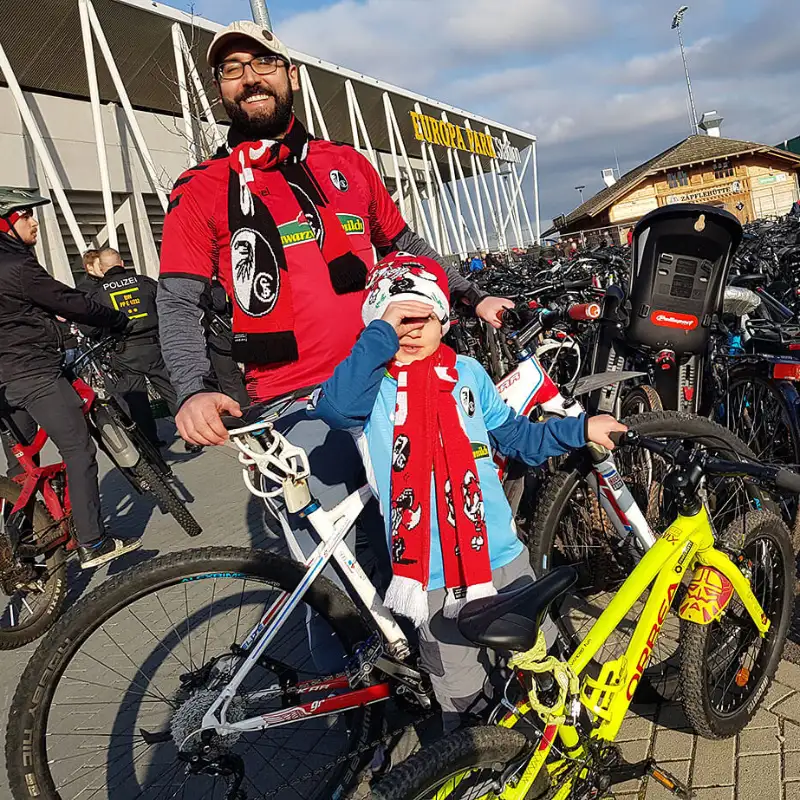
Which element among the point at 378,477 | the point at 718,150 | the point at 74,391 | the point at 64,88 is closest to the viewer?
the point at 378,477

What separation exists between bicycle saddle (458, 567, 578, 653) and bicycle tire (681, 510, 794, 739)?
794mm

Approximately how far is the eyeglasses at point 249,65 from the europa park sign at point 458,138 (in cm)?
2891

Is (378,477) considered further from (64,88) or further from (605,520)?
(64,88)

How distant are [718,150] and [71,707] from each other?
36495 millimetres

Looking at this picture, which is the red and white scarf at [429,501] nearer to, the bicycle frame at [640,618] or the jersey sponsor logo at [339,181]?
the bicycle frame at [640,618]

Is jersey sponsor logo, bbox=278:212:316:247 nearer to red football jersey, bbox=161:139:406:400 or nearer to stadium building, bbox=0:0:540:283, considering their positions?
red football jersey, bbox=161:139:406:400

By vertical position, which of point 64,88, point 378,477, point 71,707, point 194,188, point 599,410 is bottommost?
point 71,707

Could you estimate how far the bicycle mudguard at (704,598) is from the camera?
1910 millimetres

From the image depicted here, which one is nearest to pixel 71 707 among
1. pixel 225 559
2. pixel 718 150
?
pixel 225 559

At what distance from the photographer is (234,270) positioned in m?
2.08

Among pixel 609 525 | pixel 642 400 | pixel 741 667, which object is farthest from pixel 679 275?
pixel 741 667

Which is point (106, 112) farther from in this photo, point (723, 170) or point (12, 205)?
point (723, 170)

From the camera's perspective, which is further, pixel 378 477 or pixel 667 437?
pixel 667 437

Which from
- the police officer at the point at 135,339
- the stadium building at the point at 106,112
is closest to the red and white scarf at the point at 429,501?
A: the police officer at the point at 135,339
